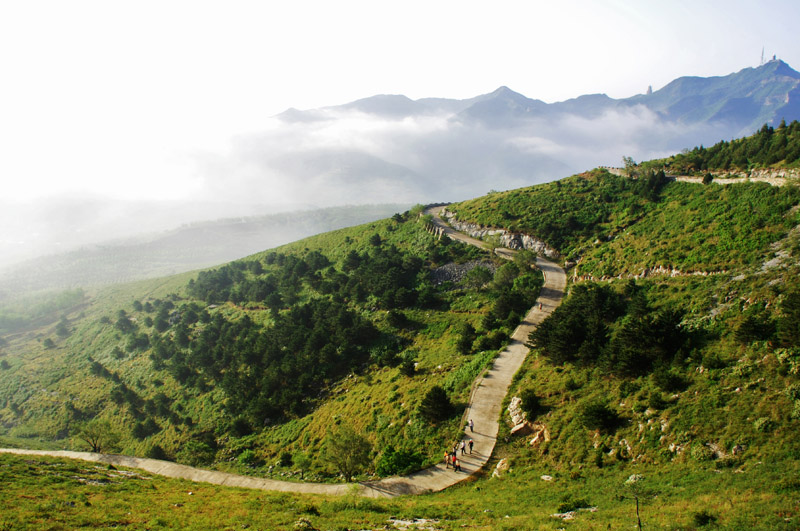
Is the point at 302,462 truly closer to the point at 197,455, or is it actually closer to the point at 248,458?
the point at 248,458

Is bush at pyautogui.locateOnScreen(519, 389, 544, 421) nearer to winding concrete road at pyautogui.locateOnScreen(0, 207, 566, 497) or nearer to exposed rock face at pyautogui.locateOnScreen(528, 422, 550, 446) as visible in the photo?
exposed rock face at pyautogui.locateOnScreen(528, 422, 550, 446)

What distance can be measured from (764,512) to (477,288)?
47.0 meters

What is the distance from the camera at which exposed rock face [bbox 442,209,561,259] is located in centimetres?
6700

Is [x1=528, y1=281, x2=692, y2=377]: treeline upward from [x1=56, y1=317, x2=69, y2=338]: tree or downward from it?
upward

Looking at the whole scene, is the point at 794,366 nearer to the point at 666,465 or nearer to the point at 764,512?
the point at 666,465

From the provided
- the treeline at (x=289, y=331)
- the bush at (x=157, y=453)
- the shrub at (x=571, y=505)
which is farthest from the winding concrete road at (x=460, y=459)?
the treeline at (x=289, y=331)

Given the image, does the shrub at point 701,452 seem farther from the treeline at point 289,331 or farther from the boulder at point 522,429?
the treeline at point 289,331

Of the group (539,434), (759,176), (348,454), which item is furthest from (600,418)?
(759,176)

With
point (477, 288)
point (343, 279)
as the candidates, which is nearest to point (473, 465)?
point (477, 288)

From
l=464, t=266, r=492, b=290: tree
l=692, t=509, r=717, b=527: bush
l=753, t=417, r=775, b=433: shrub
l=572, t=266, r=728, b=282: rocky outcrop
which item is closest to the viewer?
l=692, t=509, r=717, b=527: bush

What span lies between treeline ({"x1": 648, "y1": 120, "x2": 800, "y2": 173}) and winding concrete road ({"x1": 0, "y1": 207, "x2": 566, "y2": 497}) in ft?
106

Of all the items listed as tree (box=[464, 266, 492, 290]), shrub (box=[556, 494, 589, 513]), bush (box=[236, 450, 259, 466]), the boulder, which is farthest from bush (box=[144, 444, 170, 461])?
shrub (box=[556, 494, 589, 513])

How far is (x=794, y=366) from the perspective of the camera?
2198 cm

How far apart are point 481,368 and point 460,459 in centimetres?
1153
